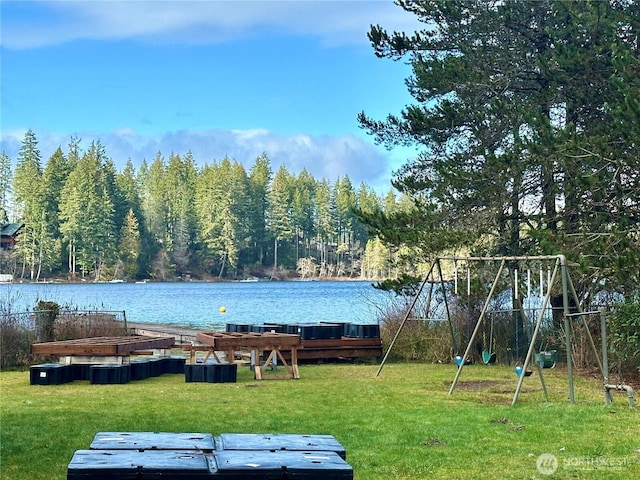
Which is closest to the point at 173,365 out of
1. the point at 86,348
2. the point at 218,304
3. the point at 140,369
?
the point at 140,369

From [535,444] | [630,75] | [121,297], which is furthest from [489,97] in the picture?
[121,297]

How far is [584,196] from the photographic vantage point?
59.7 feet

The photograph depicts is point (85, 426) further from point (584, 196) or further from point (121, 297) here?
point (121, 297)

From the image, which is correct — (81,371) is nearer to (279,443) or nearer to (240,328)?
(240,328)

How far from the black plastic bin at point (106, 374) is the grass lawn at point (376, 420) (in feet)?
0.81

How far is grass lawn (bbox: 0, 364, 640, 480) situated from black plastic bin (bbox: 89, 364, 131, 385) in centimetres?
25

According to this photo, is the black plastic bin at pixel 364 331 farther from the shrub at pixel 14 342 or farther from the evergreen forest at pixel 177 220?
the evergreen forest at pixel 177 220

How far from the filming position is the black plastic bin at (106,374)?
15.3 metres

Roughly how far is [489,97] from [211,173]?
77820mm

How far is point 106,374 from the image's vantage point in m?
15.3

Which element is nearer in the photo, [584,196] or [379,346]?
[584,196]

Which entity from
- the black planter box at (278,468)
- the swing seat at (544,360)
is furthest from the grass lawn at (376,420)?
the black planter box at (278,468)

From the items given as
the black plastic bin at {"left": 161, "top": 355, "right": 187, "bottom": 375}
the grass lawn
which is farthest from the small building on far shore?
the grass lawn

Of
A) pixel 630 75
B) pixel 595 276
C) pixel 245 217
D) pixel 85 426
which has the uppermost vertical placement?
pixel 245 217
